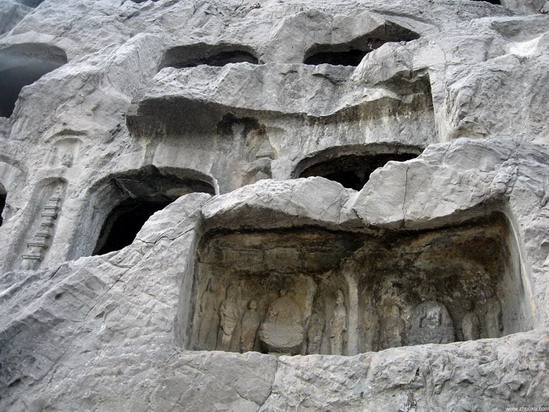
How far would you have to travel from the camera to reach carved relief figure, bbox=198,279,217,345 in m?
5.20

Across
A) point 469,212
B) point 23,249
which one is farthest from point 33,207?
point 469,212

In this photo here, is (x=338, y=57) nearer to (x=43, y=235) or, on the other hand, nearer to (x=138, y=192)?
(x=138, y=192)

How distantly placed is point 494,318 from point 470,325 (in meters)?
0.22

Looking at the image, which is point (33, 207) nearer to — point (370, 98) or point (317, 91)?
point (317, 91)

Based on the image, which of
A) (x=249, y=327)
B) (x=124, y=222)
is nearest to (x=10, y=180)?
(x=124, y=222)

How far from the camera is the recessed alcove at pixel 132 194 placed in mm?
7484

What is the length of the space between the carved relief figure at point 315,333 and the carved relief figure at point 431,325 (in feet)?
2.81

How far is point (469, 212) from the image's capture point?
4.64m

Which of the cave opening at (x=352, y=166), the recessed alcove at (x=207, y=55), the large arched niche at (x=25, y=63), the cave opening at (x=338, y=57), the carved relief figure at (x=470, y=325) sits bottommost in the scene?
the carved relief figure at (x=470, y=325)

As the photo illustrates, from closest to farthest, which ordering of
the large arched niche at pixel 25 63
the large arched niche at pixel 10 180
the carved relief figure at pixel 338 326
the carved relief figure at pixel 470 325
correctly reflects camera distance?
the carved relief figure at pixel 470 325
the carved relief figure at pixel 338 326
the large arched niche at pixel 10 180
the large arched niche at pixel 25 63

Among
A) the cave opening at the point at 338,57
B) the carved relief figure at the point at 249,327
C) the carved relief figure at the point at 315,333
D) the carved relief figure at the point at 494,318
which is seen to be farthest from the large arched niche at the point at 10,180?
the carved relief figure at the point at 494,318

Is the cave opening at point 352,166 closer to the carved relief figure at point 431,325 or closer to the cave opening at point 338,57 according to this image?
the carved relief figure at point 431,325

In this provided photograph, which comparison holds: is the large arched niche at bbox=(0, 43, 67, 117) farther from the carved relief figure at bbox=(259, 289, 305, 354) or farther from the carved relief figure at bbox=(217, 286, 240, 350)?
the carved relief figure at bbox=(259, 289, 305, 354)

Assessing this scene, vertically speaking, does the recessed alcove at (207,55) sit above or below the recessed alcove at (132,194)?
above
